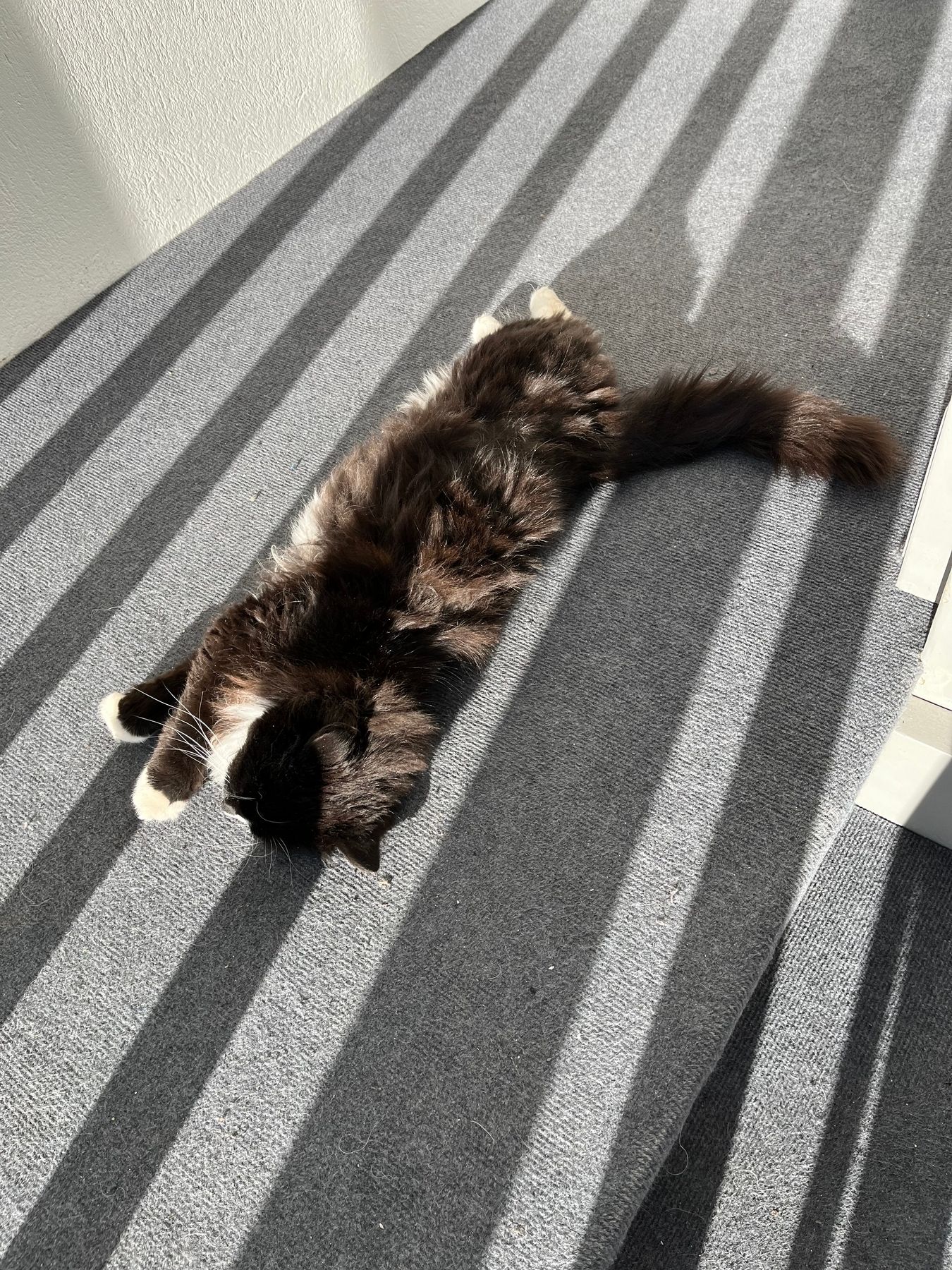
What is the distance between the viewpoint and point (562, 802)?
136 centimetres

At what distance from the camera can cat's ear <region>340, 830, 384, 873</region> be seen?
1.23m

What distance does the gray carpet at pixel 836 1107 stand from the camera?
1204 millimetres

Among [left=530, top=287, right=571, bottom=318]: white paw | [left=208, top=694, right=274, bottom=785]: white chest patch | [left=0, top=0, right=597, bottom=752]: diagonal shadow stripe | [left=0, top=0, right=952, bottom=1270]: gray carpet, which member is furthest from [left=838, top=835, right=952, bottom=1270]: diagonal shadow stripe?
[left=0, top=0, right=597, bottom=752]: diagonal shadow stripe

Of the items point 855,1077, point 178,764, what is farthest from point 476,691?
point 855,1077

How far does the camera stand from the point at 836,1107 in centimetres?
129

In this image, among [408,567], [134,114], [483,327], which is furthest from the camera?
[134,114]

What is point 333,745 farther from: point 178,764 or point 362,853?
point 178,764

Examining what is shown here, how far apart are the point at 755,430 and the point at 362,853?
106 centimetres

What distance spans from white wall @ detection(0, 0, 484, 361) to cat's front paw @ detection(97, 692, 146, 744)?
3.65ft

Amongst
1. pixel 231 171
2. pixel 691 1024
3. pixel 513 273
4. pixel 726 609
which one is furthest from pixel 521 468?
pixel 231 171

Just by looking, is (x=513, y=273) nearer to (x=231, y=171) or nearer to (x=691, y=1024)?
(x=231, y=171)

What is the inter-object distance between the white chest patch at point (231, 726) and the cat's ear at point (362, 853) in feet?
0.82

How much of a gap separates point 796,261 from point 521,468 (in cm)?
98

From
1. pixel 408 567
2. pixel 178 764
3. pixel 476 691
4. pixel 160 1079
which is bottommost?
pixel 160 1079
